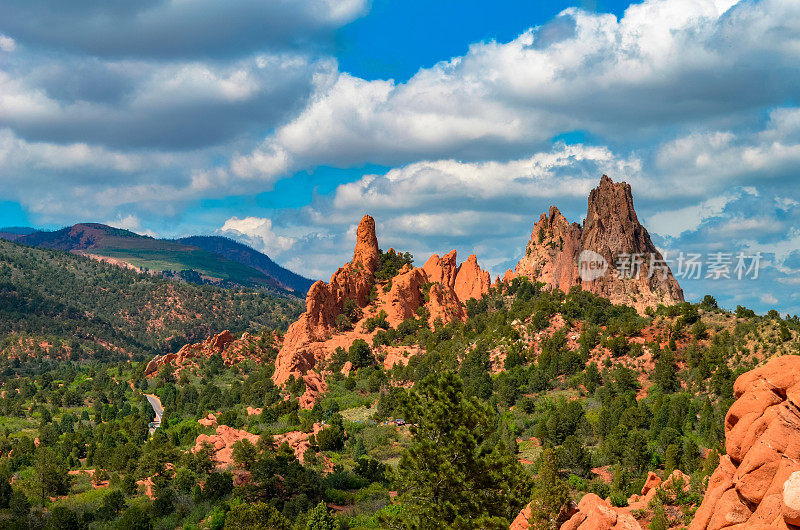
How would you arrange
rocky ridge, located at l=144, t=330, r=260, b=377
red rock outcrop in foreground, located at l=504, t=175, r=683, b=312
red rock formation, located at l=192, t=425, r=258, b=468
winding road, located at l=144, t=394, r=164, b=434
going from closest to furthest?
red rock formation, located at l=192, t=425, r=258, b=468, winding road, located at l=144, t=394, r=164, b=434, red rock outcrop in foreground, located at l=504, t=175, r=683, b=312, rocky ridge, located at l=144, t=330, r=260, b=377

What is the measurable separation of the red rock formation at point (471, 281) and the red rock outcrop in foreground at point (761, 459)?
115341 millimetres

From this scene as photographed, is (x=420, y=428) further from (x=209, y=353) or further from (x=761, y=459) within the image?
(x=209, y=353)

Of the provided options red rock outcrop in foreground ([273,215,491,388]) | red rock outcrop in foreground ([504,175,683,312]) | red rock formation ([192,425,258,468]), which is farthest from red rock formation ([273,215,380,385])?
red rock outcrop in foreground ([504,175,683,312])

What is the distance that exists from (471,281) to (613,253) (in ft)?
116

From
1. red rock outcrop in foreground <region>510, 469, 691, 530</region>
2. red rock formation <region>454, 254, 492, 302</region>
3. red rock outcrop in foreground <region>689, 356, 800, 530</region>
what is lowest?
red rock outcrop in foreground <region>510, 469, 691, 530</region>

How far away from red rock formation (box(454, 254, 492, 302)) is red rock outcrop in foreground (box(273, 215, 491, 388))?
17353mm

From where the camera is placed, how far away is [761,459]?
18000mm

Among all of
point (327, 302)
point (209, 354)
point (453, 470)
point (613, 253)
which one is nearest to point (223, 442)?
point (453, 470)

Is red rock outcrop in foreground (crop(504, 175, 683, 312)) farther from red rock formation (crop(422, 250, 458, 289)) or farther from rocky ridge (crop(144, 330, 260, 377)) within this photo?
rocky ridge (crop(144, 330, 260, 377))

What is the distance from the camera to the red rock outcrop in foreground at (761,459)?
16.8 metres

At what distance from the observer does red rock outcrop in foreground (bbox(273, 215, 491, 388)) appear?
103 m

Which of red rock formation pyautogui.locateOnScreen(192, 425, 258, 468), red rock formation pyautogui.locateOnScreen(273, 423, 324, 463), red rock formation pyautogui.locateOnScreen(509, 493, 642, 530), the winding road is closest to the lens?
red rock formation pyautogui.locateOnScreen(509, 493, 642, 530)

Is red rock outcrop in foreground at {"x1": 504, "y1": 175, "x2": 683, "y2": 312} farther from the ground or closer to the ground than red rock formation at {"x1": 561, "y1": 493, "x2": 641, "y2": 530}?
farther from the ground

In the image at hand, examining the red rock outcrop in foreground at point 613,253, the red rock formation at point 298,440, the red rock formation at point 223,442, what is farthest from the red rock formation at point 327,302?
the red rock outcrop in foreground at point 613,253
